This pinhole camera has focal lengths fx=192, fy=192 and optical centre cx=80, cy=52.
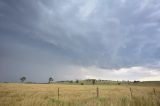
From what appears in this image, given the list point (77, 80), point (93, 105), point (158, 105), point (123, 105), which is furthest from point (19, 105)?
point (77, 80)

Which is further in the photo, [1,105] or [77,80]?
[77,80]

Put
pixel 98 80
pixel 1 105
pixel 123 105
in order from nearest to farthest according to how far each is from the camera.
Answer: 1. pixel 123 105
2. pixel 1 105
3. pixel 98 80

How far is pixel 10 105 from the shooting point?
10.4 meters

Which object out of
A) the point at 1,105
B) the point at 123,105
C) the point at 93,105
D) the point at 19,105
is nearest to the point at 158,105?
the point at 123,105

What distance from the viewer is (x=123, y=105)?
10.0 metres

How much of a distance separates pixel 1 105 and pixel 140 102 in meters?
7.76

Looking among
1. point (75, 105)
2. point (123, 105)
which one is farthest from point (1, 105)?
point (123, 105)

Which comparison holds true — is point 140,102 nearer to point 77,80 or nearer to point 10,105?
point 10,105

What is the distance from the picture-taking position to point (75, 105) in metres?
10.6

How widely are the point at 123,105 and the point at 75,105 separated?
2.59 m

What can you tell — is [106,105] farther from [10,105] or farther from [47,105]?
[10,105]

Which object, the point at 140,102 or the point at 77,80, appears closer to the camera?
the point at 140,102

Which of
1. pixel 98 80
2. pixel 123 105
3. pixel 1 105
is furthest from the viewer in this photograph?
pixel 98 80

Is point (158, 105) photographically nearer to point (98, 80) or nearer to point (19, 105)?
point (19, 105)
